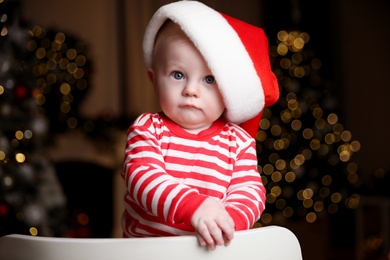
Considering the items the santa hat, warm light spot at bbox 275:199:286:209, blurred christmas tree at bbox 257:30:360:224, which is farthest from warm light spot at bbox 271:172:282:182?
the santa hat

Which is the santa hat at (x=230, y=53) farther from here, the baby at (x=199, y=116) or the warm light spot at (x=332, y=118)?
the warm light spot at (x=332, y=118)

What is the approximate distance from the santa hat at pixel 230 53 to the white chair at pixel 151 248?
26cm

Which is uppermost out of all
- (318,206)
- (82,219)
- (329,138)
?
(329,138)

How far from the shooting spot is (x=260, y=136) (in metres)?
3.66

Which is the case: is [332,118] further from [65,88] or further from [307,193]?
[65,88]

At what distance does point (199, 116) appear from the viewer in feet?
3.50

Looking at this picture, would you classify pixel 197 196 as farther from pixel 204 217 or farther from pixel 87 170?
pixel 87 170

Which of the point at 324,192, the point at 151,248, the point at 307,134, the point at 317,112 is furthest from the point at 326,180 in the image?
the point at 151,248

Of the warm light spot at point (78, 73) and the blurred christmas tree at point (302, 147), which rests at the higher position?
the warm light spot at point (78, 73)

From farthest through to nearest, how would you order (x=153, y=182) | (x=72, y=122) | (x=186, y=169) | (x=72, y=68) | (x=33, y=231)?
(x=72, y=122)
(x=72, y=68)
(x=33, y=231)
(x=186, y=169)
(x=153, y=182)

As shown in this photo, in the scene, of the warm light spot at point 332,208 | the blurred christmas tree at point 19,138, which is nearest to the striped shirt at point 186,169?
the blurred christmas tree at point 19,138

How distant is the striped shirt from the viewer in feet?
3.21

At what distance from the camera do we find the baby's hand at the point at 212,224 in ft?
2.81

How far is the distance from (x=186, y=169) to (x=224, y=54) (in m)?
0.20
